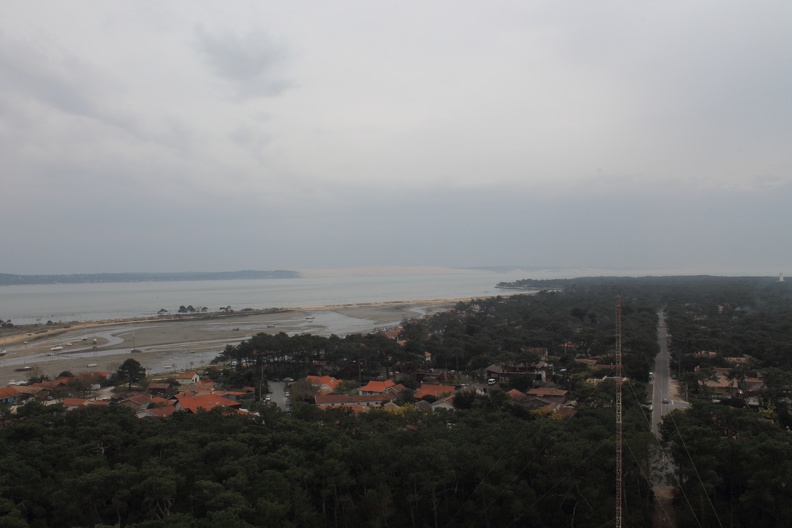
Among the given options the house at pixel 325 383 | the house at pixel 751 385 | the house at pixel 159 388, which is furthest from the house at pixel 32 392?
the house at pixel 751 385

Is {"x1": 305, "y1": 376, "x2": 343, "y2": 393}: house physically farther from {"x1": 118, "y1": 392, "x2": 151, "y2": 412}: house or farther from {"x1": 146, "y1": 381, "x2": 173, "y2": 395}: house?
{"x1": 118, "y1": 392, "x2": 151, "y2": 412}: house

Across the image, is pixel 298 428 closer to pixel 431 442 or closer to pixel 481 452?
pixel 431 442

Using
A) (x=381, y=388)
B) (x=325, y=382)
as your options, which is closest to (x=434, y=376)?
(x=381, y=388)

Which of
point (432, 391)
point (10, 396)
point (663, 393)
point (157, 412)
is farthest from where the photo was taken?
point (663, 393)

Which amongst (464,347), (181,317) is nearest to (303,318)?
(181,317)

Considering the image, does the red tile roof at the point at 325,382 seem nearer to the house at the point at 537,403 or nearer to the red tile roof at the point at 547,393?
the house at the point at 537,403

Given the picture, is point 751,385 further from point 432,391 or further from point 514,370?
point 432,391
